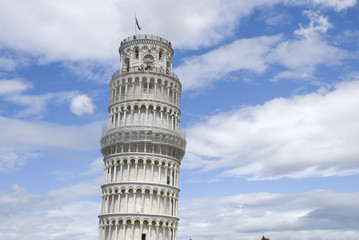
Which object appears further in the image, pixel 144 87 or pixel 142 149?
pixel 144 87

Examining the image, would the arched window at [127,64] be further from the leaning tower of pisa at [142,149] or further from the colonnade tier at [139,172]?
the colonnade tier at [139,172]

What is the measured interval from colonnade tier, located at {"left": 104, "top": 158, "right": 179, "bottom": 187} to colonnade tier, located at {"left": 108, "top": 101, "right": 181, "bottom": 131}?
6.48 meters

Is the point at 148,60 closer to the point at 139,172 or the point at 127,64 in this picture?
the point at 127,64

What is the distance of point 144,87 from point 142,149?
11.2 m

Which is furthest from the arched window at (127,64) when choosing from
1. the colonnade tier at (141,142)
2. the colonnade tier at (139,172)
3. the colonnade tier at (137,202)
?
the colonnade tier at (137,202)

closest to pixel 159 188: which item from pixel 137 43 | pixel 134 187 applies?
pixel 134 187

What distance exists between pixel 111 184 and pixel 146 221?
320 inches

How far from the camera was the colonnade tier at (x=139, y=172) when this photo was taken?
66562 millimetres

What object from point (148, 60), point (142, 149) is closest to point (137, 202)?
point (142, 149)

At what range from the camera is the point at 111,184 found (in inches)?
2638

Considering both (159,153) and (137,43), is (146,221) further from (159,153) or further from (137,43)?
(137,43)

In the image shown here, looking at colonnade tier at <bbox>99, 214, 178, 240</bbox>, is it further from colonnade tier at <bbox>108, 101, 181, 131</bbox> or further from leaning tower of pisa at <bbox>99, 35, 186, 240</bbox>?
colonnade tier at <bbox>108, 101, 181, 131</bbox>

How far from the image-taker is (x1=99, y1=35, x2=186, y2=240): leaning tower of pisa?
64.9 meters

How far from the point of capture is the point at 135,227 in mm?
64188
